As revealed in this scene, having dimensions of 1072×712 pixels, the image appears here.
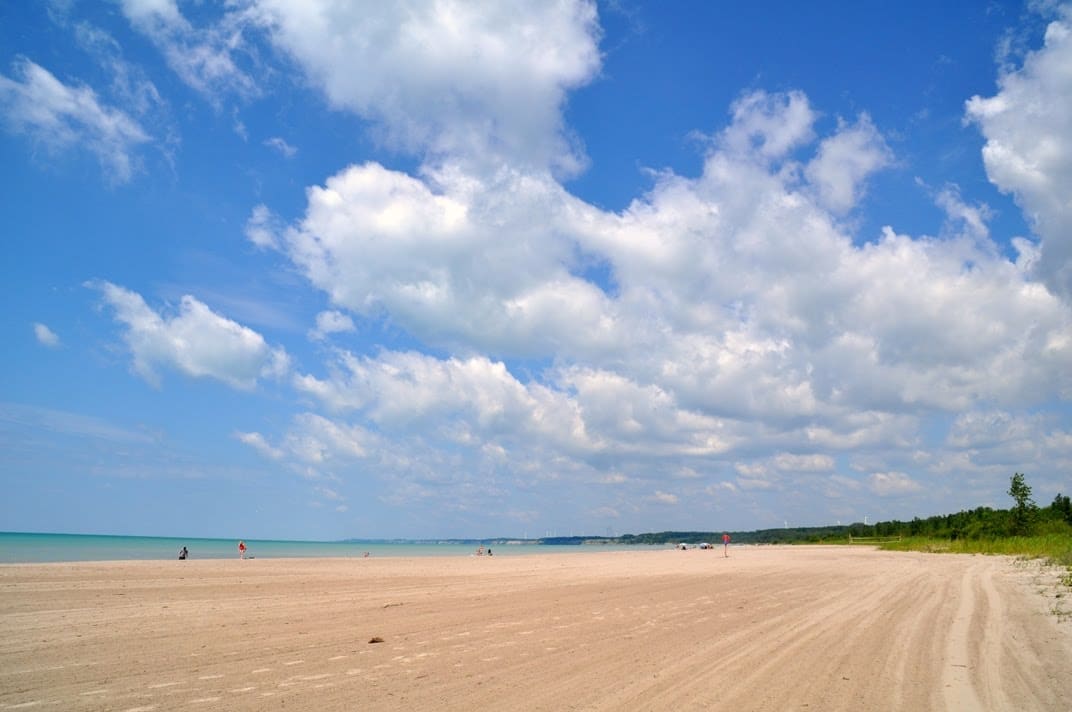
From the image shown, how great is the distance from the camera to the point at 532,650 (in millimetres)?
12445

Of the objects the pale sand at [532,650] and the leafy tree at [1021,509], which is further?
the leafy tree at [1021,509]

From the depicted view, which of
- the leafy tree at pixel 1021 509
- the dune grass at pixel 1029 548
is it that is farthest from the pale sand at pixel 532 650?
the leafy tree at pixel 1021 509

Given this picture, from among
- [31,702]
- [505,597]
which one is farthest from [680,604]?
[31,702]

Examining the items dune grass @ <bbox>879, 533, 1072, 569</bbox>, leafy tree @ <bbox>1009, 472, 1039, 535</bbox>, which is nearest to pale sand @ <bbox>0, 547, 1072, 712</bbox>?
dune grass @ <bbox>879, 533, 1072, 569</bbox>

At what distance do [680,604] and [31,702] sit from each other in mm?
16242

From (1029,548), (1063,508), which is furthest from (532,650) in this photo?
(1063,508)

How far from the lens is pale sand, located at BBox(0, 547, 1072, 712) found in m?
8.94

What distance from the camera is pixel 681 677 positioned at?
33.3ft

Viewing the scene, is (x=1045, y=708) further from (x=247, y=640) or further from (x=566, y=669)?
(x=247, y=640)

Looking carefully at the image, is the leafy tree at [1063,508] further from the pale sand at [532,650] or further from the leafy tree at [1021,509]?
the pale sand at [532,650]

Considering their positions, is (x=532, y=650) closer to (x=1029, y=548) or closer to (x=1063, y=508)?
(x=1029, y=548)

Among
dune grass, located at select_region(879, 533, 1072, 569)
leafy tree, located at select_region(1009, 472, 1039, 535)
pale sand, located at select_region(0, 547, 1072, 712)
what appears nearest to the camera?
pale sand, located at select_region(0, 547, 1072, 712)

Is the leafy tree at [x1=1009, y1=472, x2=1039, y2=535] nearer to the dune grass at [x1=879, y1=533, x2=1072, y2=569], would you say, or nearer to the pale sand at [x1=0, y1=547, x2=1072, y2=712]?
the dune grass at [x1=879, y1=533, x2=1072, y2=569]

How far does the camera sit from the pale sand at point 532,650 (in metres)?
8.94
